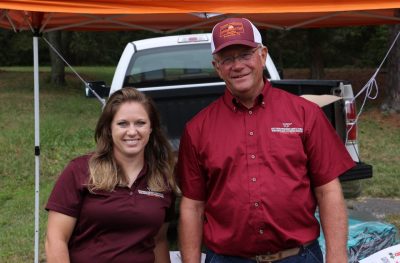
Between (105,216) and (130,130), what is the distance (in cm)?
43

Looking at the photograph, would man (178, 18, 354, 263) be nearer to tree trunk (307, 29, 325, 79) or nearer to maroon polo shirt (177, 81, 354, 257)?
maroon polo shirt (177, 81, 354, 257)

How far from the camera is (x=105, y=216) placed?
270cm

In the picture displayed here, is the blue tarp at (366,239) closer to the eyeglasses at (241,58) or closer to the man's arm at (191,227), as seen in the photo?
the man's arm at (191,227)

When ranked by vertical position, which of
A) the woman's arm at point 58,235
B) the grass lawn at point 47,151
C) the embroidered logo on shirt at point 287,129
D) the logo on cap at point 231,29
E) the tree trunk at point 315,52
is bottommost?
the grass lawn at point 47,151

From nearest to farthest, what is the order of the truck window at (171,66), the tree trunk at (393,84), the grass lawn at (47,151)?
the grass lawn at (47,151), the truck window at (171,66), the tree trunk at (393,84)

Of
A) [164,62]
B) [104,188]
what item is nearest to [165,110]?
[164,62]

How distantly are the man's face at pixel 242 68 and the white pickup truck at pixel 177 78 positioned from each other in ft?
8.72

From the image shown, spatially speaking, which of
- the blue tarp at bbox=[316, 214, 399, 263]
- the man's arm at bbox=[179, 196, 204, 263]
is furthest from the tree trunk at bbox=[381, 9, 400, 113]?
the man's arm at bbox=[179, 196, 204, 263]

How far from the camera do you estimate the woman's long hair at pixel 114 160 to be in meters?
2.74

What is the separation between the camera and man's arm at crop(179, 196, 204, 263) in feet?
9.48

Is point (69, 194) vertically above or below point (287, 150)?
below

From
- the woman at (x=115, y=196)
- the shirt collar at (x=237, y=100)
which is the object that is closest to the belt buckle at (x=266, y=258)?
the woman at (x=115, y=196)

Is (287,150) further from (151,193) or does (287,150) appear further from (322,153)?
(151,193)

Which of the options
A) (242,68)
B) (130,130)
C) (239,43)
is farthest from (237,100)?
(130,130)
